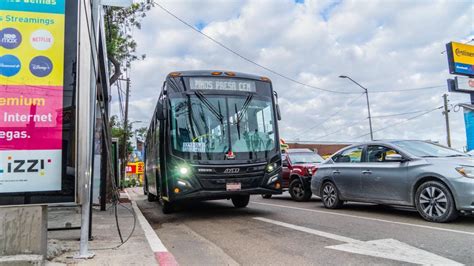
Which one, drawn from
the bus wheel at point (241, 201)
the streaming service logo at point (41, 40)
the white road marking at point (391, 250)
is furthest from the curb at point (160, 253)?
the bus wheel at point (241, 201)

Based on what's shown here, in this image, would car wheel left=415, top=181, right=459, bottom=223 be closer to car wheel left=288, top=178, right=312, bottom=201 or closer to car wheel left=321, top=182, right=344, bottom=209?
car wheel left=321, top=182, right=344, bottom=209

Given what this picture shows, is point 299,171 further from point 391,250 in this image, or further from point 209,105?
point 391,250

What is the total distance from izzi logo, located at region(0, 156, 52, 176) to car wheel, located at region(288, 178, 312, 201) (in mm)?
9599

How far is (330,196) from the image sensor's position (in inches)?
401

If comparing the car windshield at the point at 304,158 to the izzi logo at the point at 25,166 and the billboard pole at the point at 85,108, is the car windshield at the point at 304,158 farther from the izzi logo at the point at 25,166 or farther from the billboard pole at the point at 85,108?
the izzi logo at the point at 25,166

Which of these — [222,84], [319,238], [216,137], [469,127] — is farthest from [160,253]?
[469,127]

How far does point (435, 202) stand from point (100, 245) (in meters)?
5.79

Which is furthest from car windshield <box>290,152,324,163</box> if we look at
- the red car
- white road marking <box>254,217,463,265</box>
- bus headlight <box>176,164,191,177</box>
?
white road marking <box>254,217,463,265</box>

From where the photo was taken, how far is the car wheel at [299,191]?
1284cm

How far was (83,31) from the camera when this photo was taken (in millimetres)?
4664

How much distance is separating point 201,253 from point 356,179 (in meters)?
4.81

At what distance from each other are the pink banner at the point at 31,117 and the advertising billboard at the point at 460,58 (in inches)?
1243

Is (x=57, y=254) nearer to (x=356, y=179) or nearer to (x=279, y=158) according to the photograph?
(x=279, y=158)

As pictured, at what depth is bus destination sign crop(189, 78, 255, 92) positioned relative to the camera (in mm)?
9102
